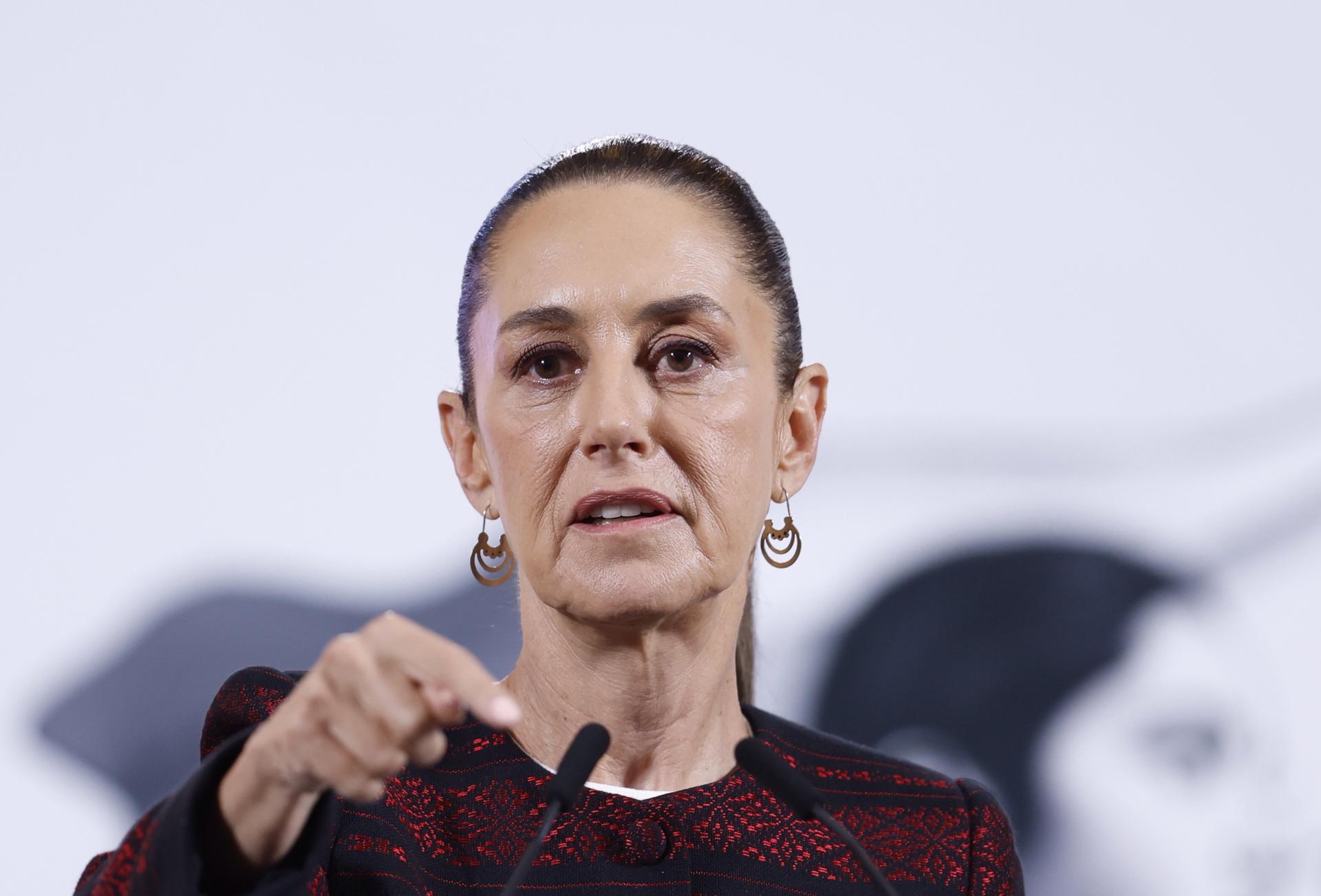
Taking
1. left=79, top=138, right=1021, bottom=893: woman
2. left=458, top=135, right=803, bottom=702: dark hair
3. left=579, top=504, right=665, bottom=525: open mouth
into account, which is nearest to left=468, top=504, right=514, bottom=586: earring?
left=79, top=138, right=1021, bottom=893: woman

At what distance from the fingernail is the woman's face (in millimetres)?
497

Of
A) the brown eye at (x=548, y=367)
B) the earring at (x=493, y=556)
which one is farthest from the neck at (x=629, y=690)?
the brown eye at (x=548, y=367)

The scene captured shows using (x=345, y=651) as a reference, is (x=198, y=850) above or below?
below

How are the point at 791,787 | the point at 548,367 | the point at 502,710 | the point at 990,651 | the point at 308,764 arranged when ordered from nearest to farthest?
1. the point at 502,710
2. the point at 308,764
3. the point at 791,787
4. the point at 548,367
5. the point at 990,651

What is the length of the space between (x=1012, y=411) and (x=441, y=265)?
0.87 m

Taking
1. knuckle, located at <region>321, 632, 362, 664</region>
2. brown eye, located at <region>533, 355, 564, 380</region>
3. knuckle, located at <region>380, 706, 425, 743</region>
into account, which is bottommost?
knuckle, located at <region>380, 706, 425, 743</region>

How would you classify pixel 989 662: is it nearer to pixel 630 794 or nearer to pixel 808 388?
pixel 808 388

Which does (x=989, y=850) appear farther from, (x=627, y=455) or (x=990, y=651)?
(x=627, y=455)

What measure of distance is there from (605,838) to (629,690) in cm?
16

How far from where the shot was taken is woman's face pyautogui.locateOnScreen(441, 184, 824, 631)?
122 centimetres

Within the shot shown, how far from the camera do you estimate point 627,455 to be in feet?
4.00

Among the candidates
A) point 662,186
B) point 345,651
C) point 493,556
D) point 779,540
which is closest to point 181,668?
point 493,556

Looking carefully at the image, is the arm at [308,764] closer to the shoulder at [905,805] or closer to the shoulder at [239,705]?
the shoulder at [239,705]

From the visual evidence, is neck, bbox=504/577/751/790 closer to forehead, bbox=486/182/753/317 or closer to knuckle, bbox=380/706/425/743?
forehead, bbox=486/182/753/317
